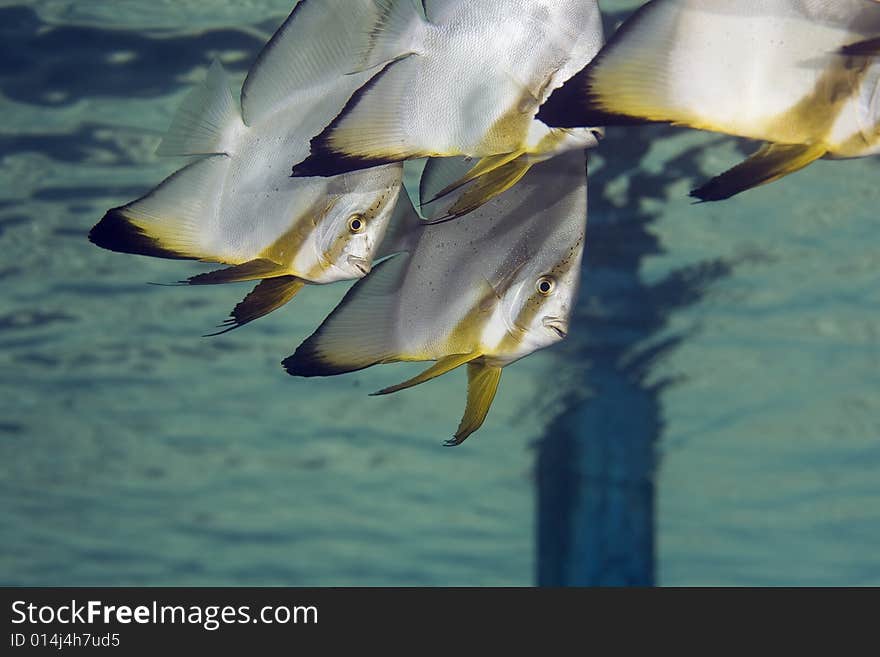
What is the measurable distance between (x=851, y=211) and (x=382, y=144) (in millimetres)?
10187

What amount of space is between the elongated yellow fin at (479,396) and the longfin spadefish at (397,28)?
520 mm

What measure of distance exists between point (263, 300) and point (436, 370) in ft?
0.98

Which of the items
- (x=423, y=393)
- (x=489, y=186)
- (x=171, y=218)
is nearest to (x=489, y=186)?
(x=489, y=186)

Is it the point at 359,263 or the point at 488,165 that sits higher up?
the point at 488,165

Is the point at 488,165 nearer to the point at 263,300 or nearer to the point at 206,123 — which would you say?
the point at 263,300

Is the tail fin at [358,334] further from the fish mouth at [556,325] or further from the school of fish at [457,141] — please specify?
the fish mouth at [556,325]

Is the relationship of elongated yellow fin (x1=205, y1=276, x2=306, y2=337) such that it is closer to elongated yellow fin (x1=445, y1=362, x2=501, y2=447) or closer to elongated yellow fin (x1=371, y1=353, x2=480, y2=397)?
elongated yellow fin (x1=371, y1=353, x2=480, y2=397)

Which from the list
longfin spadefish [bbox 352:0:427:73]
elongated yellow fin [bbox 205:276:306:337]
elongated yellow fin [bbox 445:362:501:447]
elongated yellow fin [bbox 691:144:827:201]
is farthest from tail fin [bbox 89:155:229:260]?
elongated yellow fin [bbox 691:144:827:201]

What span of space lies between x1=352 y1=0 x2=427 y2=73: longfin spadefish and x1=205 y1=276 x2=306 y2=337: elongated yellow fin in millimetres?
382

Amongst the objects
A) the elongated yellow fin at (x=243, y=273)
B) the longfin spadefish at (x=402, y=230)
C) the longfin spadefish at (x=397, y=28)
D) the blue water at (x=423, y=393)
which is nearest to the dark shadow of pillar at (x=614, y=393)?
the blue water at (x=423, y=393)

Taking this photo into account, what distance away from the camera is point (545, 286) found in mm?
1371

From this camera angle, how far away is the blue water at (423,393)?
888 cm

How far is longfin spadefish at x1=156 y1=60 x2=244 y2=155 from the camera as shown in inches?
56.4
